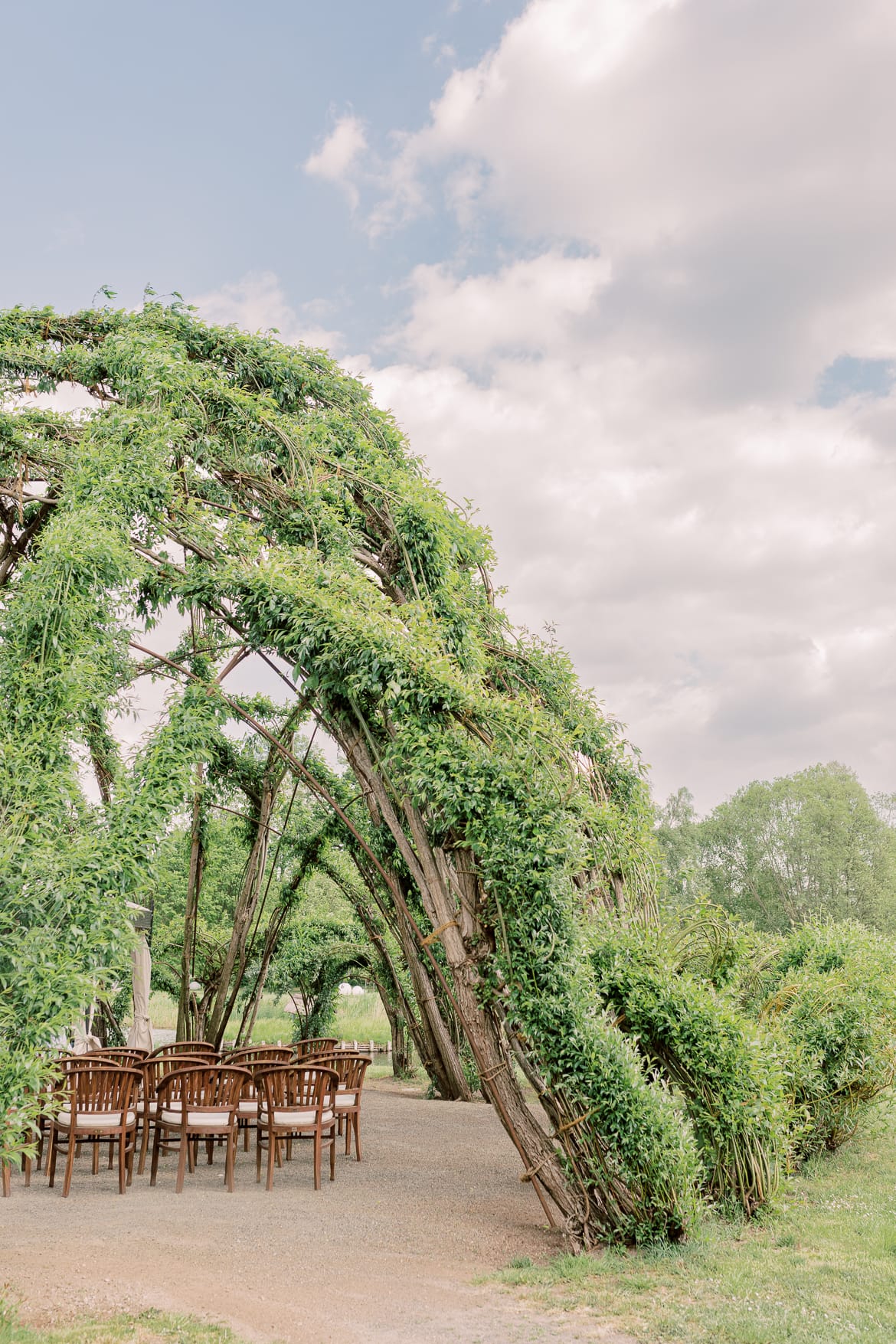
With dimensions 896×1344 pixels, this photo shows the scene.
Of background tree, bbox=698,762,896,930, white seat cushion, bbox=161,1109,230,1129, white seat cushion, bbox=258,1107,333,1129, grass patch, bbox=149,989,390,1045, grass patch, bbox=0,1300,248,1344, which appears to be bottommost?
grass patch, bbox=149,989,390,1045

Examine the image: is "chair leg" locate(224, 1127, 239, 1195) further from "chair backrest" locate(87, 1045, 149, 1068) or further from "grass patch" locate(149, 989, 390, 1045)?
"grass patch" locate(149, 989, 390, 1045)

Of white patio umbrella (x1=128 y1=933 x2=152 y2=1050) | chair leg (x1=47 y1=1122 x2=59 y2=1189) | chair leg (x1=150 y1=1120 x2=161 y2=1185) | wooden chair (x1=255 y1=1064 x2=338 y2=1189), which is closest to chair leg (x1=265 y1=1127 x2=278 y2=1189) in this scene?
wooden chair (x1=255 y1=1064 x2=338 y2=1189)

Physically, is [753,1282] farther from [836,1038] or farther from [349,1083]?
[349,1083]

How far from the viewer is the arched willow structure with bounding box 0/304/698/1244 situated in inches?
191

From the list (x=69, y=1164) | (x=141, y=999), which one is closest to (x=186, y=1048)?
(x=69, y=1164)

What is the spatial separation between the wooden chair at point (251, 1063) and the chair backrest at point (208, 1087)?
614mm

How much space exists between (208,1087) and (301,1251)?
1.53 m

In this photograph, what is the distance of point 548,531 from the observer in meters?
11.6

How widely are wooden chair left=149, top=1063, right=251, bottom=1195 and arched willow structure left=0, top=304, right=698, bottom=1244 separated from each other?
5.37 feet

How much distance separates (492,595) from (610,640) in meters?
9.52

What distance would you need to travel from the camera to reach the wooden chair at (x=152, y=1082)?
6.27 m

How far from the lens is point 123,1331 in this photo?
3.40m

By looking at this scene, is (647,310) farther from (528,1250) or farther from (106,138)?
(528,1250)

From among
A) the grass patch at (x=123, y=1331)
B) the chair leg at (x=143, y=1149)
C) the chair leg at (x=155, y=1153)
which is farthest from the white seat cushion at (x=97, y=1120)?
the grass patch at (x=123, y=1331)
